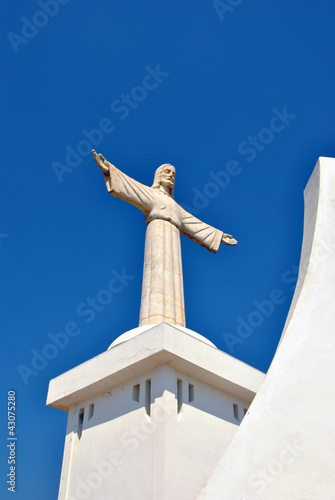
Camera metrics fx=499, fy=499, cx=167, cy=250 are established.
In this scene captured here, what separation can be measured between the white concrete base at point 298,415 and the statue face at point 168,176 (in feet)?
16.4

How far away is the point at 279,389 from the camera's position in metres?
4.56

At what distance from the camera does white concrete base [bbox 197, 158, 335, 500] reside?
4.05 metres

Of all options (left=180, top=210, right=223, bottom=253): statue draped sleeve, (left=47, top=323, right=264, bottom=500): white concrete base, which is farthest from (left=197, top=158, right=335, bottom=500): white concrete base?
(left=180, top=210, right=223, bottom=253): statue draped sleeve

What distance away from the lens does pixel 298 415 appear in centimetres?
439

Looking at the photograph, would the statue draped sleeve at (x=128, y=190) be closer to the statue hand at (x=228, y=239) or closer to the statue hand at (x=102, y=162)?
the statue hand at (x=102, y=162)

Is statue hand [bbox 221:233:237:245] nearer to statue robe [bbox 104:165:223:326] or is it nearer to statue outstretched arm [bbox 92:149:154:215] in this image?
statue robe [bbox 104:165:223:326]

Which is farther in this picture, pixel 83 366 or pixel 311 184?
pixel 83 366

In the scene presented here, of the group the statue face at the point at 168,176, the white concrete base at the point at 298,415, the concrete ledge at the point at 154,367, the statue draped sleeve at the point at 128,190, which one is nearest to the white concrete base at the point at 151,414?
the concrete ledge at the point at 154,367

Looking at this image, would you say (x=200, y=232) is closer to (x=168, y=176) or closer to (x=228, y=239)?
(x=228, y=239)

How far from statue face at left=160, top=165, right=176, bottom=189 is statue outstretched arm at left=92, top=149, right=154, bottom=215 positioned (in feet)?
1.79

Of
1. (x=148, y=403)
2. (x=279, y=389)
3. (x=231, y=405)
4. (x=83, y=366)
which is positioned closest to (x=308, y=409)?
(x=279, y=389)

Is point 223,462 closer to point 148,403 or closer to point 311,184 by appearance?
point 148,403

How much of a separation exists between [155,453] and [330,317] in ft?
9.89

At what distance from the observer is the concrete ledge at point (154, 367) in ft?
22.9
